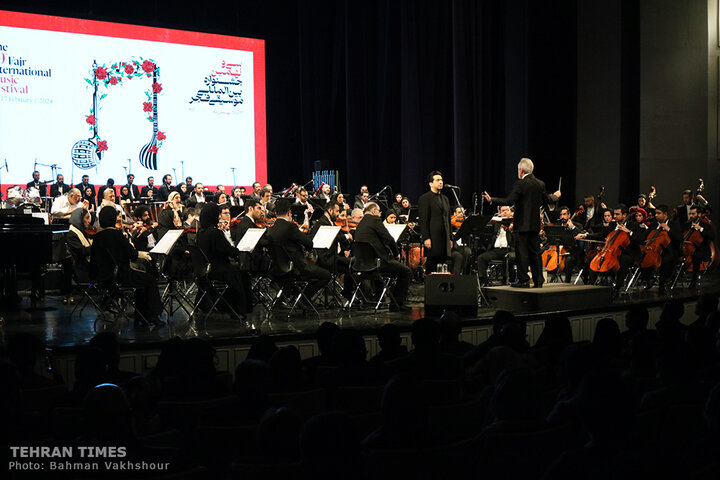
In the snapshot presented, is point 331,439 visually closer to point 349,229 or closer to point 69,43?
point 349,229

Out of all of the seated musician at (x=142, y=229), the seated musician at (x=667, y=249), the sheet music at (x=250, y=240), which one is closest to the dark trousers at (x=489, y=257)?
the seated musician at (x=667, y=249)

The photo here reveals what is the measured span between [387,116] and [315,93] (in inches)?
109

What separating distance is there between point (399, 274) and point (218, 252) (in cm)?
227

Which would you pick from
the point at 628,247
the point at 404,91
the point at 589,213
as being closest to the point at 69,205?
the point at 628,247

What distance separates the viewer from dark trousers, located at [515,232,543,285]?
9.05 m

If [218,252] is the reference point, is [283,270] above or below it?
below

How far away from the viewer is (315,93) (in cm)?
2167

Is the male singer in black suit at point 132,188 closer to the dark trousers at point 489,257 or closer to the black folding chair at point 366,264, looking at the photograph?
the dark trousers at point 489,257

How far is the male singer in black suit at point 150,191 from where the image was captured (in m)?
15.5

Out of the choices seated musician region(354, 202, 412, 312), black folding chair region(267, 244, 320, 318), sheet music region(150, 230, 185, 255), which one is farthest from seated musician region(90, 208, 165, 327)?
seated musician region(354, 202, 412, 312)

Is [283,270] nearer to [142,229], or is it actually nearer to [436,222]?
[436,222]

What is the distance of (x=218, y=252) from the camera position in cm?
845

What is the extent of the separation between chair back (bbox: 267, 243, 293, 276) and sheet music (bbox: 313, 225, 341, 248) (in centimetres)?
39

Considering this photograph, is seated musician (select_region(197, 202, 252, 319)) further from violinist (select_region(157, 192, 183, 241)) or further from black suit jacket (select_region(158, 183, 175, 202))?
black suit jacket (select_region(158, 183, 175, 202))
